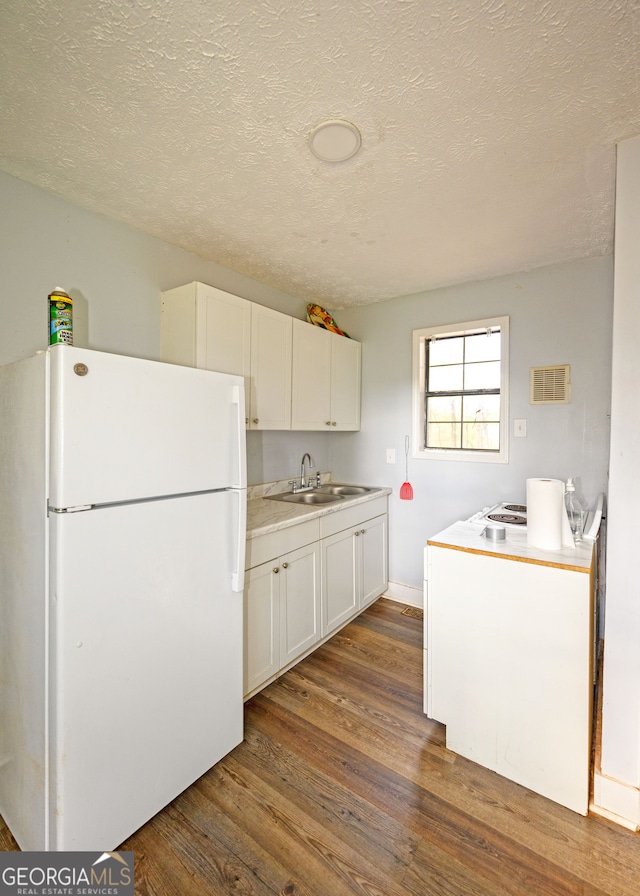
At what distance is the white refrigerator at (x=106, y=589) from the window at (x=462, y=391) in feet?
6.28

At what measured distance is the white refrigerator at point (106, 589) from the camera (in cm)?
116

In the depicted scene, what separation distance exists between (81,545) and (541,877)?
177 centimetres

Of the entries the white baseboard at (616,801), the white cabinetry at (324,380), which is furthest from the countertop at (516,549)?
the white cabinetry at (324,380)

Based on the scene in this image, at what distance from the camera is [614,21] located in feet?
3.30

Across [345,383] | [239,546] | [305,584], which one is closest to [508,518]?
[305,584]

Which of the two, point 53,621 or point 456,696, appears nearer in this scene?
point 53,621

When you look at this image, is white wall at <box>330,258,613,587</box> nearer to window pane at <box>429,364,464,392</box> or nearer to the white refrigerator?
window pane at <box>429,364,464,392</box>

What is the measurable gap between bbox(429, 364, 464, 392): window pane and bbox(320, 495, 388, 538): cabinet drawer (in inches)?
38.2

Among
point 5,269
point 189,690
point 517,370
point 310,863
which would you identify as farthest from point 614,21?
point 310,863

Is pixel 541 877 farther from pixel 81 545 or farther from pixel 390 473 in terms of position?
pixel 390 473

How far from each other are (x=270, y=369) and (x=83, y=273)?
109cm

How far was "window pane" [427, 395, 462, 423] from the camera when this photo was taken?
9.73 ft

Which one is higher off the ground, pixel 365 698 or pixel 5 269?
pixel 5 269

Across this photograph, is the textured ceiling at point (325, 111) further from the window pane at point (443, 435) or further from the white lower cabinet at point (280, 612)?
the white lower cabinet at point (280, 612)
